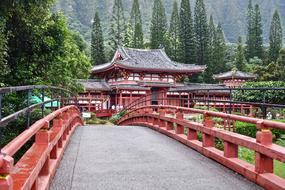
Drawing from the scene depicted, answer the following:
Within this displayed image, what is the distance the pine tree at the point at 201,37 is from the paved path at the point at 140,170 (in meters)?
54.9

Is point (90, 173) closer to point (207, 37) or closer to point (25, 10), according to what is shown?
point (25, 10)

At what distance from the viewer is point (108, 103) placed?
1591 inches

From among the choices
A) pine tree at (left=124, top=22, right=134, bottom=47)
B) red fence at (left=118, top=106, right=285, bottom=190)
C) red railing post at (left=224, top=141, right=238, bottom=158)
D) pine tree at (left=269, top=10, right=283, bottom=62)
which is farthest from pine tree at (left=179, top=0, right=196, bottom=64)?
red railing post at (left=224, top=141, right=238, bottom=158)

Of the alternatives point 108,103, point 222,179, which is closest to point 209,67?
point 108,103

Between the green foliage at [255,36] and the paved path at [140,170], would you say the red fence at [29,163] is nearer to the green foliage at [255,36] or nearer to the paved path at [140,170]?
the paved path at [140,170]

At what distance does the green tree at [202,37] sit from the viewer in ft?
205

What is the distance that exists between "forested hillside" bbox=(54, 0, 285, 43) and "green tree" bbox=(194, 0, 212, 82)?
44390 mm

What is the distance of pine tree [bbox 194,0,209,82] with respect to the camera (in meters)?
62.4

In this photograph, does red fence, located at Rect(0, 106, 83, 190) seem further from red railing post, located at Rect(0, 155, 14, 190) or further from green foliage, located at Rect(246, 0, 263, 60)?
green foliage, located at Rect(246, 0, 263, 60)

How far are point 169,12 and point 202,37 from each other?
206 feet

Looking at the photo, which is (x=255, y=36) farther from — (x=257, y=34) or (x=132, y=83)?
(x=132, y=83)

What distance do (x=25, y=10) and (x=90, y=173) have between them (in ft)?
21.9

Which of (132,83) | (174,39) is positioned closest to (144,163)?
(132,83)

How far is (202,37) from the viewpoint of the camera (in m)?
63.3
